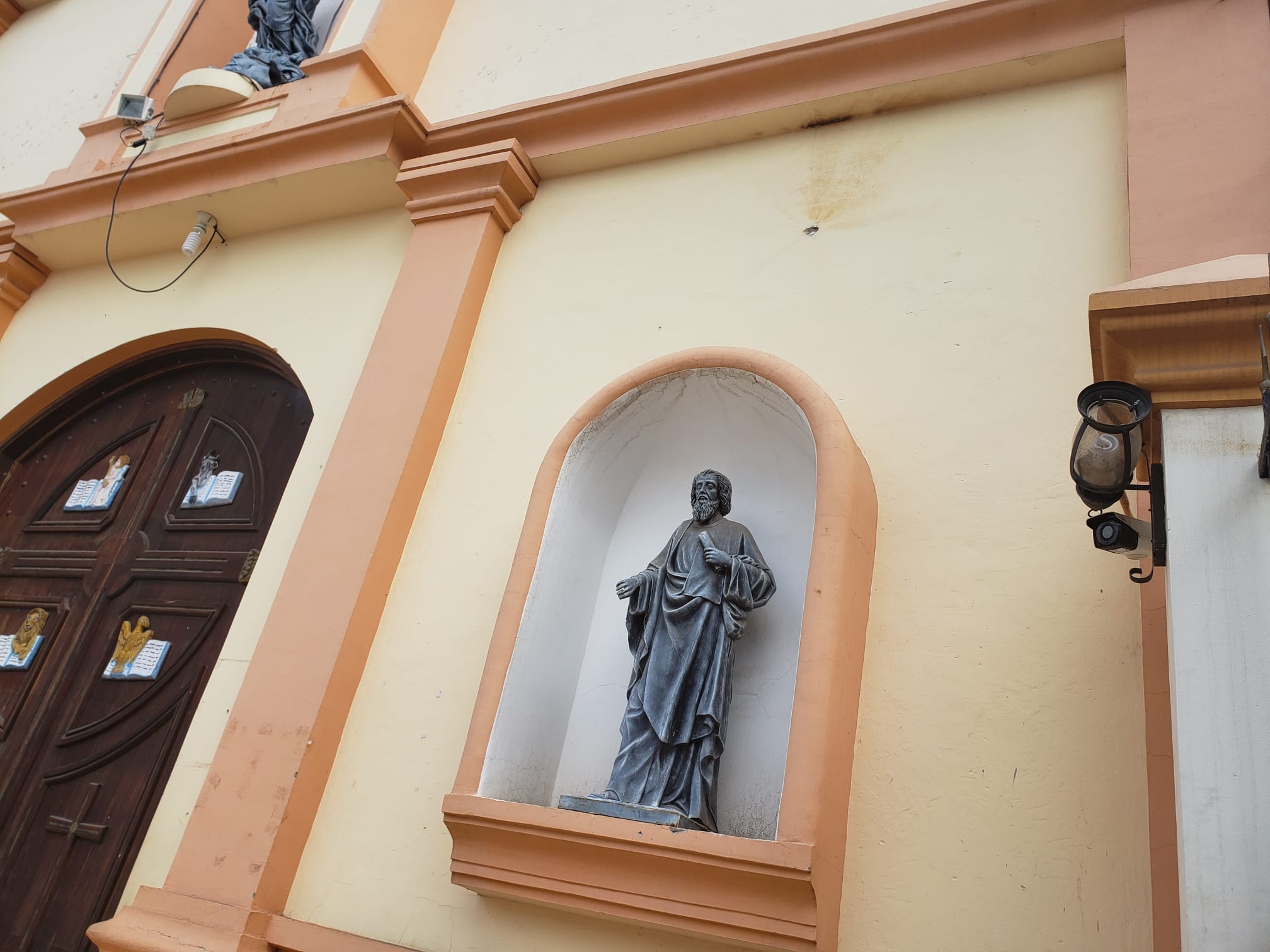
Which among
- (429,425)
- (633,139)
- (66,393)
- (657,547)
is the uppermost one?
(633,139)

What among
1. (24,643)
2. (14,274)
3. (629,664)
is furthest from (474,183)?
(14,274)

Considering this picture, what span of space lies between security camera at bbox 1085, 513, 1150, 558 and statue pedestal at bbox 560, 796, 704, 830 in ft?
4.28

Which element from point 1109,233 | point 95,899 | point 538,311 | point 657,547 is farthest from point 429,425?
point 1109,233

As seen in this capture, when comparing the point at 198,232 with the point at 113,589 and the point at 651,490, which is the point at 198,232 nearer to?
the point at 113,589

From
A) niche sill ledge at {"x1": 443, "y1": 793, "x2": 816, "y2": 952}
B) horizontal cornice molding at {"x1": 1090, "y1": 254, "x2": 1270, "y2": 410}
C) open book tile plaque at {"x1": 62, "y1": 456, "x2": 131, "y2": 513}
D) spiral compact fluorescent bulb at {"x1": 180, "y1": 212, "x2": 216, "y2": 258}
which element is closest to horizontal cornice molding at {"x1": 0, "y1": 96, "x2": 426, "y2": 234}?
spiral compact fluorescent bulb at {"x1": 180, "y1": 212, "x2": 216, "y2": 258}

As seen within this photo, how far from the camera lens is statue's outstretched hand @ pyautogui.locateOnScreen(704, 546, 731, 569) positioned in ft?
10.6

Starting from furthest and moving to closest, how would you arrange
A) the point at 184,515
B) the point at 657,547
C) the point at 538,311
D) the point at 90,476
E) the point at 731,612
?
the point at 90,476 < the point at 184,515 < the point at 538,311 < the point at 657,547 < the point at 731,612

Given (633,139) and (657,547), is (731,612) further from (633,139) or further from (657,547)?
(633,139)

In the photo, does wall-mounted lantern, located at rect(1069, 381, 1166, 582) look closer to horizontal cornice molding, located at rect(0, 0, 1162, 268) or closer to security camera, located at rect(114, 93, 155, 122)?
horizontal cornice molding, located at rect(0, 0, 1162, 268)

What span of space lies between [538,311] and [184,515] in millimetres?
1984

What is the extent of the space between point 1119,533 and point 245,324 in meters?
4.24

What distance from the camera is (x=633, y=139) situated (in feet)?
14.8

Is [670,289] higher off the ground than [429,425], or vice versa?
[670,289]

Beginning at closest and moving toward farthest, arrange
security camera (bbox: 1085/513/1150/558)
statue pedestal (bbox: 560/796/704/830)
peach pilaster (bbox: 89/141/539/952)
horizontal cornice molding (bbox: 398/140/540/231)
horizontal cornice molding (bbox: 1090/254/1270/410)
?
1. horizontal cornice molding (bbox: 1090/254/1270/410)
2. security camera (bbox: 1085/513/1150/558)
3. statue pedestal (bbox: 560/796/704/830)
4. peach pilaster (bbox: 89/141/539/952)
5. horizontal cornice molding (bbox: 398/140/540/231)
